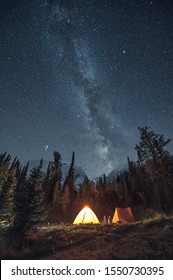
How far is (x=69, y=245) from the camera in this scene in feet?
38.4

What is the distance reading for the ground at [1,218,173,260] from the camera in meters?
9.29

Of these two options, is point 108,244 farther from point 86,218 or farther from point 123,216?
point 123,216

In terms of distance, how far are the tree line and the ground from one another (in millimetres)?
1590

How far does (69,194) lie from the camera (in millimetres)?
46438

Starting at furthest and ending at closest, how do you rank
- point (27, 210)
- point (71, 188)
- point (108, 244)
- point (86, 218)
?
point (71, 188), point (86, 218), point (27, 210), point (108, 244)

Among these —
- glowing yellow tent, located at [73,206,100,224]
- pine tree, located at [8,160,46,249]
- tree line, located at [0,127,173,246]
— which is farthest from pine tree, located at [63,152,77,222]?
pine tree, located at [8,160,46,249]

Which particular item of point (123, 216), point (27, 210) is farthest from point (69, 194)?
point (27, 210)

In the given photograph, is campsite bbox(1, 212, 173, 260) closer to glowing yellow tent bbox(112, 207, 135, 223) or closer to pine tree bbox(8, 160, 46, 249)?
pine tree bbox(8, 160, 46, 249)

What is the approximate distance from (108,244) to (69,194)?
119ft

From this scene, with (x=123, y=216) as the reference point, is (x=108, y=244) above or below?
below

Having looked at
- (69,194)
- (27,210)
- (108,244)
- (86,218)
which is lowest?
(108,244)

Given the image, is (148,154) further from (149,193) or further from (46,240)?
(46,240)
